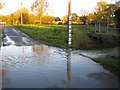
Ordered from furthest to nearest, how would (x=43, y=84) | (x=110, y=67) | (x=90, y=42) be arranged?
(x=90, y=42) < (x=110, y=67) < (x=43, y=84)

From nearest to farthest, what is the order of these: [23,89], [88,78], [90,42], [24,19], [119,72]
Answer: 1. [23,89]
2. [88,78]
3. [119,72]
4. [90,42]
5. [24,19]

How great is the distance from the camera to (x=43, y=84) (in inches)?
→ 212

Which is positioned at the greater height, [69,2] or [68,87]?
[69,2]

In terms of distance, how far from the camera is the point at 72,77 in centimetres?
611

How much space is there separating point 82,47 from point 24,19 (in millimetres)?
54062

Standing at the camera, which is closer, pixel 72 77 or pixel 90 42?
pixel 72 77

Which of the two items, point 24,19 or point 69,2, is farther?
point 24,19

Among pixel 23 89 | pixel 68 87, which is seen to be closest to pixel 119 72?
pixel 68 87

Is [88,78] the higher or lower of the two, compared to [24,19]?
lower

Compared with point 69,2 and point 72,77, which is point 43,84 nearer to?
point 72,77

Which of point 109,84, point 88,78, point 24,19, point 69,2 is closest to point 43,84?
point 88,78

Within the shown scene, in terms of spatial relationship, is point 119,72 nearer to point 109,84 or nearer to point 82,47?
point 109,84

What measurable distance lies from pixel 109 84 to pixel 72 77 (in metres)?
1.27

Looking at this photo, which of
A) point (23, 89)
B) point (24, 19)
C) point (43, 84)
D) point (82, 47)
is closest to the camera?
point (23, 89)
